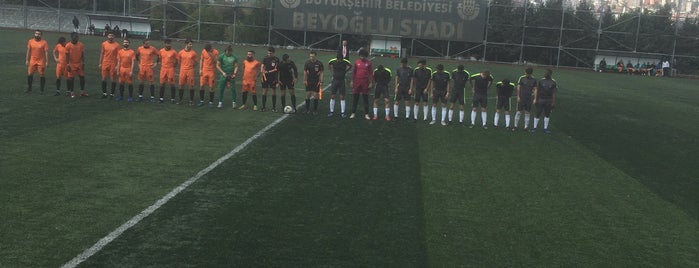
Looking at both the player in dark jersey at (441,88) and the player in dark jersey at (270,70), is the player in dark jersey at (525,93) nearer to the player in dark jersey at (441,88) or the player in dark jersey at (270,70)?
the player in dark jersey at (441,88)

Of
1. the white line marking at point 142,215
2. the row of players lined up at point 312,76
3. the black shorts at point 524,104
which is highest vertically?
the row of players lined up at point 312,76

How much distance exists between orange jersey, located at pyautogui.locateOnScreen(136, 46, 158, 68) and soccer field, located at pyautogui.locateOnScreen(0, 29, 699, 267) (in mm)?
1172

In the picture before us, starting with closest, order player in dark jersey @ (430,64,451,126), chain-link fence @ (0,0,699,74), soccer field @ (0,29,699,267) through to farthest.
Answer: soccer field @ (0,29,699,267) < player in dark jersey @ (430,64,451,126) < chain-link fence @ (0,0,699,74)

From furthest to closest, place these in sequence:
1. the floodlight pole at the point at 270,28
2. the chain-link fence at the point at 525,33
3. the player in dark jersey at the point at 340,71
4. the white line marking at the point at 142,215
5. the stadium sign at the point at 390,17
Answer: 1. the floodlight pole at the point at 270,28
2. the chain-link fence at the point at 525,33
3. the stadium sign at the point at 390,17
4. the player in dark jersey at the point at 340,71
5. the white line marking at the point at 142,215

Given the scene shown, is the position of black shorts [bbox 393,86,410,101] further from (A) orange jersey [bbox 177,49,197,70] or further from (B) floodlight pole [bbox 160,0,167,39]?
(B) floodlight pole [bbox 160,0,167,39]

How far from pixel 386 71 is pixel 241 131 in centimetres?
484

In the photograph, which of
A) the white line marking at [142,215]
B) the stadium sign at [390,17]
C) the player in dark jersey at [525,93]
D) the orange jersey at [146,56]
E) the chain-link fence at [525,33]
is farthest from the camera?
the chain-link fence at [525,33]

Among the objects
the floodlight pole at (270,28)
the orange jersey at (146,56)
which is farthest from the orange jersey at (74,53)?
the floodlight pole at (270,28)

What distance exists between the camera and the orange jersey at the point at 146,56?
1873 centimetres

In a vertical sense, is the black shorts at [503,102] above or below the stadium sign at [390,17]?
below

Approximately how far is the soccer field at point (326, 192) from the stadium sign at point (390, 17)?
38854 mm

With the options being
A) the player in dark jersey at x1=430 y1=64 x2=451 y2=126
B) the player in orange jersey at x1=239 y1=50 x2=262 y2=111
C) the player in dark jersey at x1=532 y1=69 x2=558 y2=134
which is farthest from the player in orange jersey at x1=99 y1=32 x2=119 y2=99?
the player in dark jersey at x1=532 y1=69 x2=558 y2=134

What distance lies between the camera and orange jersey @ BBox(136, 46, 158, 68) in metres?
18.7

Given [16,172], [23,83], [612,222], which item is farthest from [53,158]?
[23,83]
